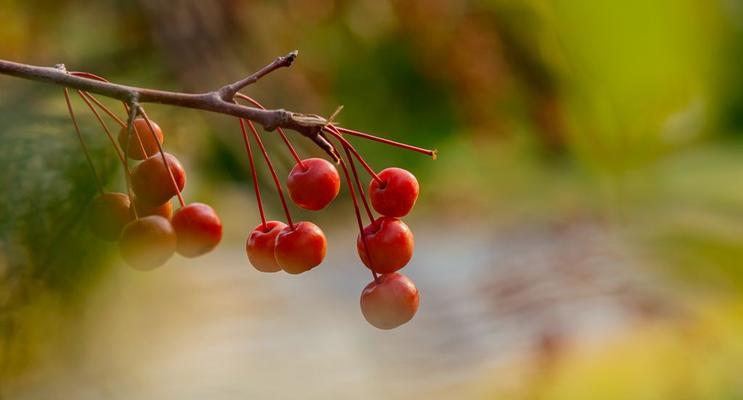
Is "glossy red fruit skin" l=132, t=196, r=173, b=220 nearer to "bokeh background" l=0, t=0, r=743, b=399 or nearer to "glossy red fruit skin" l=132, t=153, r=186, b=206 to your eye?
"glossy red fruit skin" l=132, t=153, r=186, b=206

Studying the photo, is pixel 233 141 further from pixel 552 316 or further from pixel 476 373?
pixel 552 316

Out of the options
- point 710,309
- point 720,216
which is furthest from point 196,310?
point 720,216

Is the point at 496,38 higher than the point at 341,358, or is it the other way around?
the point at 496,38

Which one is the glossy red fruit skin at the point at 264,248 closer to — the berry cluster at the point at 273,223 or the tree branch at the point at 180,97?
the berry cluster at the point at 273,223

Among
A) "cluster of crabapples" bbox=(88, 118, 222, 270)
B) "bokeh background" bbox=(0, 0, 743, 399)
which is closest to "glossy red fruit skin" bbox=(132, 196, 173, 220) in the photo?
"cluster of crabapples" bbox=(88, 118, 222, 270)

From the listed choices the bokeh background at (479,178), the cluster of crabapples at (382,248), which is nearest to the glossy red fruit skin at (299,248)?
the cluster of crabapples at (382,248)

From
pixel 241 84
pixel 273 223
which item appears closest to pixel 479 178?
pixel 273 223

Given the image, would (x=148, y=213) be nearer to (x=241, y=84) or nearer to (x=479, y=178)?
(x=241, y=84)
